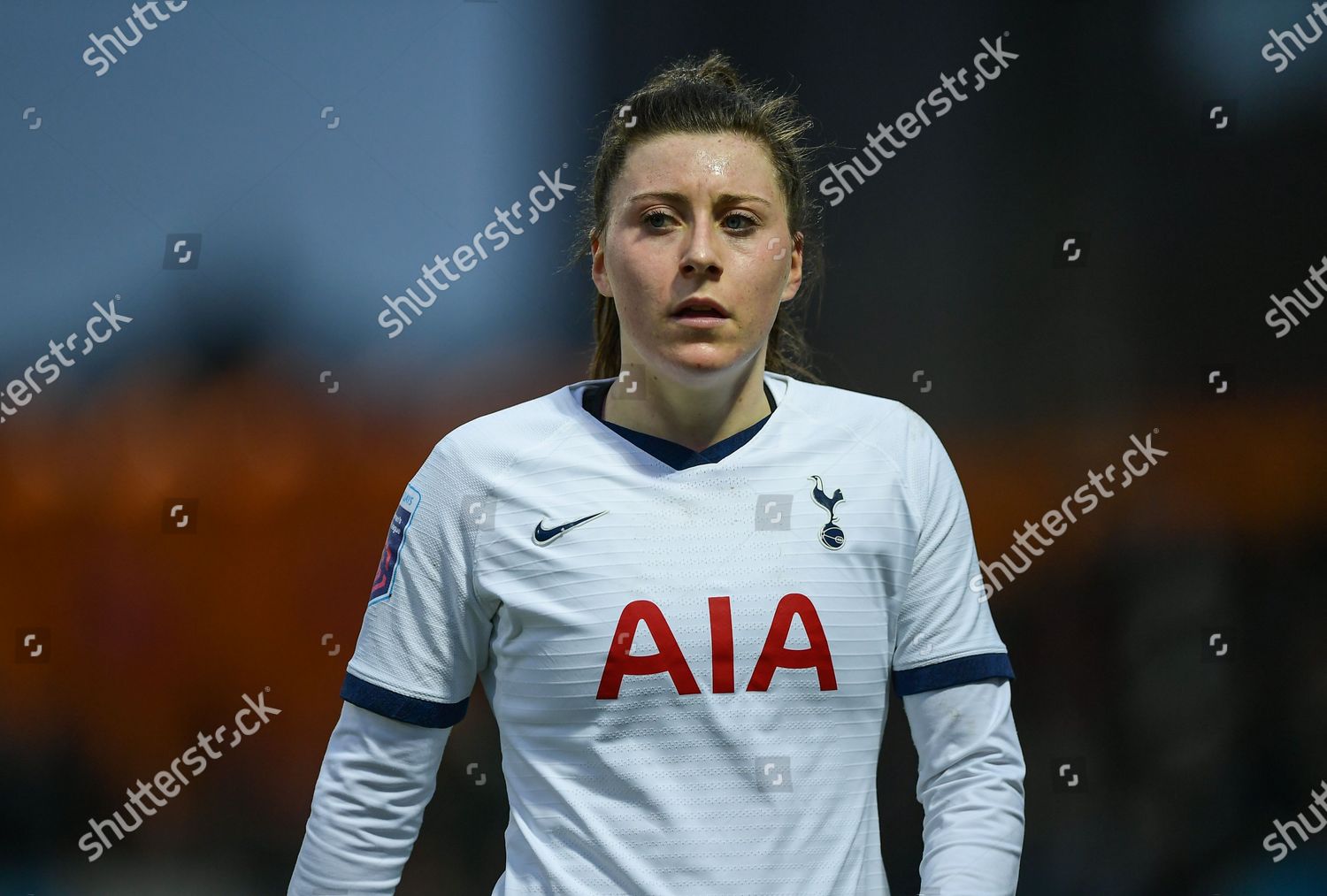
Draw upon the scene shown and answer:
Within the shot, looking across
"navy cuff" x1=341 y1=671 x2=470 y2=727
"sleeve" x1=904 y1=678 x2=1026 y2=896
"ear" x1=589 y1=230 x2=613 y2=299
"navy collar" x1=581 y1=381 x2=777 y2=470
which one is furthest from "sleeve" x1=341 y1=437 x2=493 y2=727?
"sleeve" x1=904 y1=678 x2=1026 y2=896

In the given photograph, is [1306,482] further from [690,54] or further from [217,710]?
[217,710]

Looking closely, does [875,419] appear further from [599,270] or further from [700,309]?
[599,270]

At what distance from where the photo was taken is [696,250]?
1.39m

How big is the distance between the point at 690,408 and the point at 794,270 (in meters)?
0.27

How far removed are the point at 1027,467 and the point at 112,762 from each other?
174 centimetres

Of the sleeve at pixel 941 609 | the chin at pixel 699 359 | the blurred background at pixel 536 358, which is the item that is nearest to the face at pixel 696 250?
the chin at pixel 699 359

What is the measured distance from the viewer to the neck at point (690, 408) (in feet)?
4.80

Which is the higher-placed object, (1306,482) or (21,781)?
(1306,482)

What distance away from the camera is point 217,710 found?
207 centimetres

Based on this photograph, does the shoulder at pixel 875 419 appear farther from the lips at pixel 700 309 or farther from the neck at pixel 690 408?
the lips at pixel 700 309

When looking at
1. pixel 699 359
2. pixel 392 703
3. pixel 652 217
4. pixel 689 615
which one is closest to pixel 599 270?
Answer: pixel 652 217

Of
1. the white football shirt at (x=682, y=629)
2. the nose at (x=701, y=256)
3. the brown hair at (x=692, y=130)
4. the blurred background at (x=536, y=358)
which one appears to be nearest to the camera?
the white football shirt at (x=682, y=629)

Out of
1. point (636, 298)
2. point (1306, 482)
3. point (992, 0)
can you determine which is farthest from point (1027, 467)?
point (636, 298)

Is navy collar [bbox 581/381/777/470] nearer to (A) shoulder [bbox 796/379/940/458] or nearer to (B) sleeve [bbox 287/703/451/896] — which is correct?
(A) shoulder [bbox 796/379/940/458]
